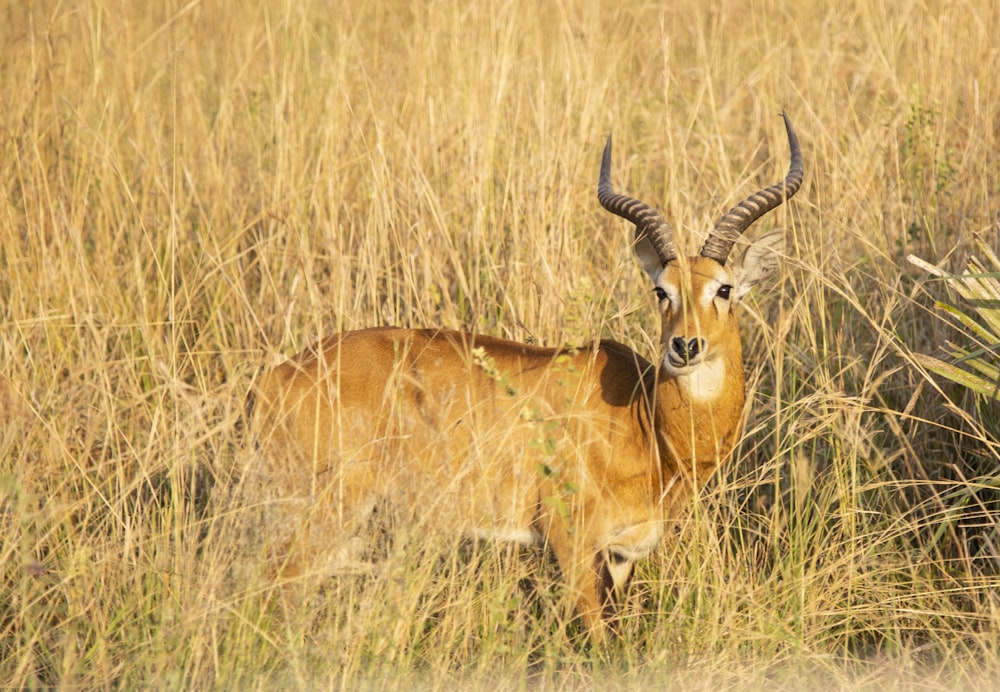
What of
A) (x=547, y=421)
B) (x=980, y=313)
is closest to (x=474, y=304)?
(x=547, y=421)

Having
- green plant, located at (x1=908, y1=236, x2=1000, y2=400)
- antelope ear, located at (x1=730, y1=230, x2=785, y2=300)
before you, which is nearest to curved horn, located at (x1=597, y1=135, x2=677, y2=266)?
antelope ear, located at (x1=730, y1=230, x2=785, y2=300)

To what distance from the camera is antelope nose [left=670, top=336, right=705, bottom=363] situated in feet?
14.2

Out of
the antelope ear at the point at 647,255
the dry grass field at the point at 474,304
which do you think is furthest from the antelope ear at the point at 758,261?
the antelope ear at the point at 647,255

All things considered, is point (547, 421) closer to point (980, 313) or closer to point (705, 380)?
point (705, 380)

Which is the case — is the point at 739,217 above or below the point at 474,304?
above

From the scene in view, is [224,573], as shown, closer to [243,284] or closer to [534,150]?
[243,284]

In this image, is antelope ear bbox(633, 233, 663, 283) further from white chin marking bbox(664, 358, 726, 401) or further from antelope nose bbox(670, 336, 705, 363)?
antelope nose bbox(670, 336, 705, 363)

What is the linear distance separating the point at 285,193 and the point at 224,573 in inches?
121

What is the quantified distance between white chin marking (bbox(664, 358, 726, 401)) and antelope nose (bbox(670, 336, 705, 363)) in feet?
0.65

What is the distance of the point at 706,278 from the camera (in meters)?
4.58

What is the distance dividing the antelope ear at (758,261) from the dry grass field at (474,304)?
152 mm

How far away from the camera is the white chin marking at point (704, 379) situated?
4.58 meters

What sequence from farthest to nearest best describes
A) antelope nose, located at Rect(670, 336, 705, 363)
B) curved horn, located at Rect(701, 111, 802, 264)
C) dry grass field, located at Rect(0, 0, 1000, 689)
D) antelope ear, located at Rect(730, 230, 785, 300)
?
antelope ear, located at Rect(730, 230, 785, 300), curved horn, located at Rect(701, 111, 802, 264), antelope nose, located at Rect(670, 336, 705, 363), dry grass field, located at Rect(0, 0, 1000, 689)

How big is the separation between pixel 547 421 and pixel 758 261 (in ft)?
3.86
